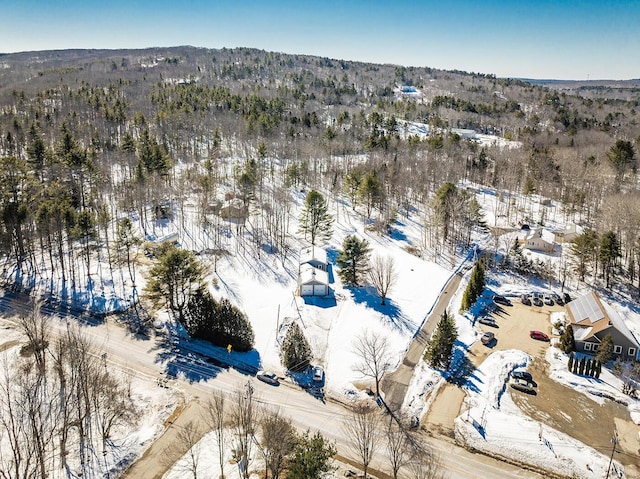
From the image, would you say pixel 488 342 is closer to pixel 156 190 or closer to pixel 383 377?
pixel 383 377

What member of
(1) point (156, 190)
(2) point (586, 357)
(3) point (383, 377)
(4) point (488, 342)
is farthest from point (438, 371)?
(1) point (156, 190)

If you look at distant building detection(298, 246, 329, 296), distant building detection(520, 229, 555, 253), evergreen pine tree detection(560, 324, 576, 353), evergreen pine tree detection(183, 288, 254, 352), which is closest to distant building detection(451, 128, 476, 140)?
distant building detection(520, 229, 555, 253)

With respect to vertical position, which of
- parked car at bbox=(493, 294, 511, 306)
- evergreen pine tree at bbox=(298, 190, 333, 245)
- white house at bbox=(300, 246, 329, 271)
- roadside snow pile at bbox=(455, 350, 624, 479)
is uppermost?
evergreen pine tree at bbox=(298, 190, 333, 245)

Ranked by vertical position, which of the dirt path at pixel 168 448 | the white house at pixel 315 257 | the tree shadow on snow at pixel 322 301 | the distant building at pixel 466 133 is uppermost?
the distant building at pixel 466 133

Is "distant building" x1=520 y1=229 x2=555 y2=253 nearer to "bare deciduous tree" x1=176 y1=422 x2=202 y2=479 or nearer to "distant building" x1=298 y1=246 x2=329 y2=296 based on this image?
"distant building" x1=298 y1=246 x2=329 y2=296

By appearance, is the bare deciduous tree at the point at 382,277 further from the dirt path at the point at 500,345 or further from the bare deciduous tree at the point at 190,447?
the bare deciduous tree at the point at 190,447

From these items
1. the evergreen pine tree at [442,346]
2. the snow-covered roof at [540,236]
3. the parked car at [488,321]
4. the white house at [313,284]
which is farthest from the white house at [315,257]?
the snow-covered roof at [540,236]
